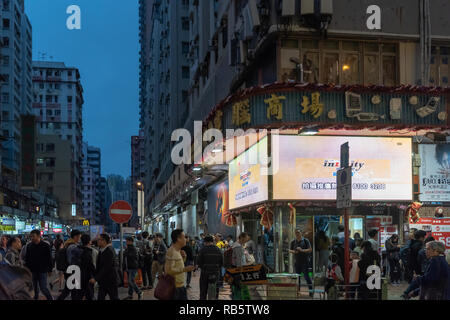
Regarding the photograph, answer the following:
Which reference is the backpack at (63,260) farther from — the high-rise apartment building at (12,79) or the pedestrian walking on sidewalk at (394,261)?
the high-rise apartment building at (12,79)

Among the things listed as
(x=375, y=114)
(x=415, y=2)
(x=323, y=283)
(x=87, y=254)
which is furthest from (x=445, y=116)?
(x=87, y=254)

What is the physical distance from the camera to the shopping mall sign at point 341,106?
55.2 feet

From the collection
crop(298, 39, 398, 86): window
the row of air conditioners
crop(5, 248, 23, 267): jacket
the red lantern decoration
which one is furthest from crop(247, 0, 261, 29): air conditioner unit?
crop(5, 248, 23, 267): jacket

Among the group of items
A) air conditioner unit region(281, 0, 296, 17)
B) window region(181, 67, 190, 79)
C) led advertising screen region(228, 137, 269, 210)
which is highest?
window region(181, 67, 190, 79)

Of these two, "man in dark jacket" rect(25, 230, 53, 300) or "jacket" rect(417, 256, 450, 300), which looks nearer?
"jacket" rect(417, 256, 450, 300)

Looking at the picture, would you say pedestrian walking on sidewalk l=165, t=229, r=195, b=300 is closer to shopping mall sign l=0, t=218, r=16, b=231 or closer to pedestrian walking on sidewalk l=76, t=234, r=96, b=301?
pedestrian walking on sidewalk l=76, t=234, r=96, b=301

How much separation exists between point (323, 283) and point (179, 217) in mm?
41696

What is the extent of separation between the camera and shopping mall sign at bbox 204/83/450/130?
55.2 ft

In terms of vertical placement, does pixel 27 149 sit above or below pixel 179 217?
above

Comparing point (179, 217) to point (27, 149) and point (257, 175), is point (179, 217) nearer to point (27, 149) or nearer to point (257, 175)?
point (27, 149)

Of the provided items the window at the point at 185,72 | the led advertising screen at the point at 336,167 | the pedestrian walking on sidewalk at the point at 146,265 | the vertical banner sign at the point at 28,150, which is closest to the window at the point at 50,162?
the vertical banner sign at the point at 28,150

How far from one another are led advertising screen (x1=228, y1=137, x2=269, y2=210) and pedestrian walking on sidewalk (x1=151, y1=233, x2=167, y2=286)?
11.0 ft

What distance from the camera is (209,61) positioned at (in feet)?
118

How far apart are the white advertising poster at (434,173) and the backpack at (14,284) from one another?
1629cm
